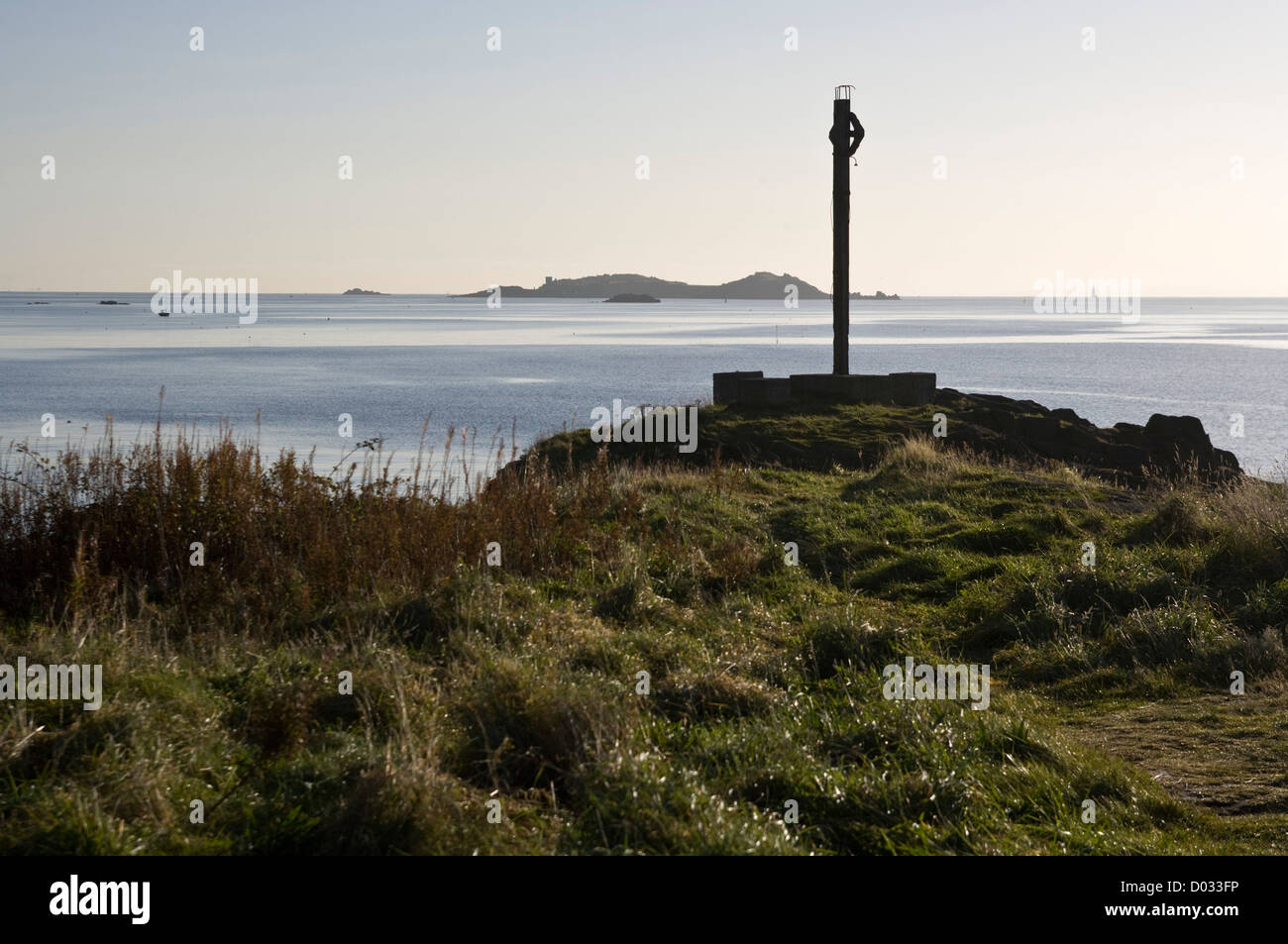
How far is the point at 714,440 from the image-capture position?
19.5 m

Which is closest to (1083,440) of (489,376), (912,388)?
(912,388)

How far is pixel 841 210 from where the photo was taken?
82.2ft

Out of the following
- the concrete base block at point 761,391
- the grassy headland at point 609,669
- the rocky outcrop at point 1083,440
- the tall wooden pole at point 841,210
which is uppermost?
the tall wooden pole at point 841,210

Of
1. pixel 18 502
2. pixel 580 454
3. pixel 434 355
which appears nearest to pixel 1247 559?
pixel 18 502

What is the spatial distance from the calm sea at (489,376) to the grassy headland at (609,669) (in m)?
3.29

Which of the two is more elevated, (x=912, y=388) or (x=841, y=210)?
(x=841, y=210)

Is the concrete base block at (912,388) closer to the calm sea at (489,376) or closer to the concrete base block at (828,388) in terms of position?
the concrete base block at (828,388)

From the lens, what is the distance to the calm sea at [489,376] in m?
43.8

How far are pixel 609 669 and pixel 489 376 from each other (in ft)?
218

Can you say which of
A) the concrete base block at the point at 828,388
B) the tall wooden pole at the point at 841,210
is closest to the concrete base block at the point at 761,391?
the concrete base block at the point at 828,388

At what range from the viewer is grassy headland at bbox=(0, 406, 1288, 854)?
4766 millimetres

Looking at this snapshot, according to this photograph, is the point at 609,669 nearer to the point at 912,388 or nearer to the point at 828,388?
the point at 828,388
